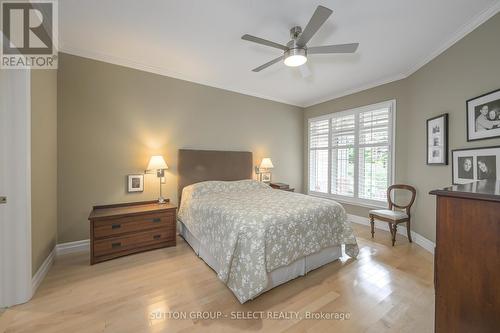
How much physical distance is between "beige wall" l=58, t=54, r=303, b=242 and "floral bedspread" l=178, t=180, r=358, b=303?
3.99ft

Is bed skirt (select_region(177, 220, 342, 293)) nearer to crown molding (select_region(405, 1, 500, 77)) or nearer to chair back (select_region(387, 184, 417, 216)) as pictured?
chair back (select_region(387, 184, 417, 216))

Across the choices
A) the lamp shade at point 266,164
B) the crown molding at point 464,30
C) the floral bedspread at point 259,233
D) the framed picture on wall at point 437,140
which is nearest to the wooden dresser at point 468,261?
the floral bedspread at point 259,233

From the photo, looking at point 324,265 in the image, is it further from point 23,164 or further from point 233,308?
point 23,164

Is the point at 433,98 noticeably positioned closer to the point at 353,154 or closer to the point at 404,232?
the point at 353,154

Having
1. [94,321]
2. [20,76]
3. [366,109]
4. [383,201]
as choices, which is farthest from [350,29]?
[94,321]

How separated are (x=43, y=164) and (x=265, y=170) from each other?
357 centimetres

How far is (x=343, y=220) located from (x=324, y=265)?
23.9 inches

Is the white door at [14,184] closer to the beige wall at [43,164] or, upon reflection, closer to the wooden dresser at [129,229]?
the beige wall at [43,164]

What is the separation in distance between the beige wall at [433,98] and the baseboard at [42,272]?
4.73 meters

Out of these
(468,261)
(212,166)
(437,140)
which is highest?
(437,140)

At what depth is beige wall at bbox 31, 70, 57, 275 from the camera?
1.97 meters

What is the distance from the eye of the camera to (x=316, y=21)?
174 cm

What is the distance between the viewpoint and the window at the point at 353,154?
383 cm

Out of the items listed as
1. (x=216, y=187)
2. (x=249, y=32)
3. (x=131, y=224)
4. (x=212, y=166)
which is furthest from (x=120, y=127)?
(x=249, y=32)
